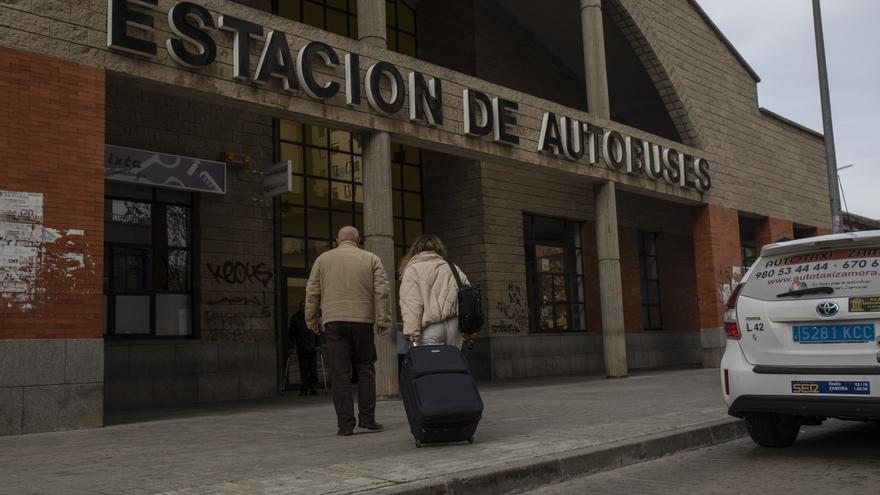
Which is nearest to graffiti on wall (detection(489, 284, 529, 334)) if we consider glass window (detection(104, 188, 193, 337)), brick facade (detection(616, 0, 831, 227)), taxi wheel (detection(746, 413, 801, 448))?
brick facade (detection(616, 0, 831, 227))

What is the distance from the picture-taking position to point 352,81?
1144 centimetres

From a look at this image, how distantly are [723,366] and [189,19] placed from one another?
7.25 meters

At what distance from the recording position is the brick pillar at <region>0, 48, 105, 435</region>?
8109mm

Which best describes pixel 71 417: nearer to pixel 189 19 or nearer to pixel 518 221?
pixel 189 19

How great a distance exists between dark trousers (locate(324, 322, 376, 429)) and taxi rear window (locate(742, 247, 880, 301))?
328cm

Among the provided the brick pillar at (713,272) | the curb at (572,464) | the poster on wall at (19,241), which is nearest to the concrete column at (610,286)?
the brick pillar at (713,272)

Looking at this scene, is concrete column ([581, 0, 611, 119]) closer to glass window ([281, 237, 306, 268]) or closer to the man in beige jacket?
glass window ([281, 237, 306, 268])

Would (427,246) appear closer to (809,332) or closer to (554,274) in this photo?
(809,332)

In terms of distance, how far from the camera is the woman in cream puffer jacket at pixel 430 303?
22.9 ft

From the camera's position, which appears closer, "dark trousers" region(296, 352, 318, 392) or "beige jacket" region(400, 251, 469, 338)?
"beige jacket" region(400, 251, 469, 338)

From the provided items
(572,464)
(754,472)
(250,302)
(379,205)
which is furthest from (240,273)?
(754,472)

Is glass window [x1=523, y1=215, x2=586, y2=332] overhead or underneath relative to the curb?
overhead

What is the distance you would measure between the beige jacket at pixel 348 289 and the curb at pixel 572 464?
217 centimetres

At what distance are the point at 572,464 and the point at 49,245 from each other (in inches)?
230
